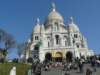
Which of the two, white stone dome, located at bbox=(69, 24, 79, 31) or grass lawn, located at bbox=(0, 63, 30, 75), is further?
white stone dome, located at bbox=(69, 24, 79, 31)

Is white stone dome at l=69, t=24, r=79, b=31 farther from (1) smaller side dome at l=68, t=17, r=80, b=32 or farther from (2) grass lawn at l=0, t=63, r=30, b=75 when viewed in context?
(2) grass lawn at l=0, t=63, r=30, b=75

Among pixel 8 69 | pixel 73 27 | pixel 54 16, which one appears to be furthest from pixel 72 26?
pixel 8 69

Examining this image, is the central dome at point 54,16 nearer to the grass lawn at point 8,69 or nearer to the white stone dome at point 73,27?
the white stone dome at point 73,27

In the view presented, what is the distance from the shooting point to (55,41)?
98.0m

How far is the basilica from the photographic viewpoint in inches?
3686

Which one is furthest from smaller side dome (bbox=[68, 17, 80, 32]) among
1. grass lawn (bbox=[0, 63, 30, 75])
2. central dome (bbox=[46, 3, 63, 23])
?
grass lawn (bbox=[0, 63, 30, 75])

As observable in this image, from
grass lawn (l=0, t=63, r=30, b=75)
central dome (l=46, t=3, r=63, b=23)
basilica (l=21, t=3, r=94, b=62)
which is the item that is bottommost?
grass lawn (l=0, t=63, r=30, b=75)

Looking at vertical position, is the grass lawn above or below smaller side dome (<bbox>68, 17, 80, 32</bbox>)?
below

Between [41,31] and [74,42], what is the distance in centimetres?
1116

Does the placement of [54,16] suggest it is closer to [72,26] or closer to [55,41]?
[72,26]

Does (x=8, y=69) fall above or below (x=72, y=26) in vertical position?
below

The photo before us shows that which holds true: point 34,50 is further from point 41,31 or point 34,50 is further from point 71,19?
point 71,19

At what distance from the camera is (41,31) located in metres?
102

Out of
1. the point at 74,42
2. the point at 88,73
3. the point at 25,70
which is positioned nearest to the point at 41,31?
the point at 74,42
